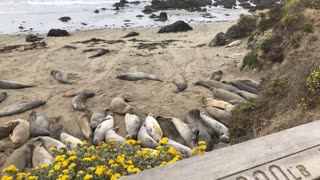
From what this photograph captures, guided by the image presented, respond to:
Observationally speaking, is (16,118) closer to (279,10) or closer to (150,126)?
(150,126)

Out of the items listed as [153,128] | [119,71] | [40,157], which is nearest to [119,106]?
[153,128]

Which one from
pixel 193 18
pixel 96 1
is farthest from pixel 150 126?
pixel 96 1

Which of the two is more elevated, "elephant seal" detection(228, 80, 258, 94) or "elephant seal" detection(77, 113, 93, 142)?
"elephant seal" detection(228, 80, 258, 94)

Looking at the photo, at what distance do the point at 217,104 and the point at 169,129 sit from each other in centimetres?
163

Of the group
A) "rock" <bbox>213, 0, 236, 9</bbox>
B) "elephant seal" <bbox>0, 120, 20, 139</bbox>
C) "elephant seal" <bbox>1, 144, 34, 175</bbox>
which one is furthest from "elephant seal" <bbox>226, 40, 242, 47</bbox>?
"rock" <bbox>213, 0, 236, 9</bbox>

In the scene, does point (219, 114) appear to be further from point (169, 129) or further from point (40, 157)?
point (40, 157)

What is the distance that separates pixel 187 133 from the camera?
21.9 ft

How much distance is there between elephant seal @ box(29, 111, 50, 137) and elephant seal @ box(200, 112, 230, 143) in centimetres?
303

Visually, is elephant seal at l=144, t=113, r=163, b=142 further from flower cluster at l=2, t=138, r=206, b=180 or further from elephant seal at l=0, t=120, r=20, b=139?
elephant seal at l=0, t=120, r=20, b=139

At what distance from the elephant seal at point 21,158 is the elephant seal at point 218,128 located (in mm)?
3236

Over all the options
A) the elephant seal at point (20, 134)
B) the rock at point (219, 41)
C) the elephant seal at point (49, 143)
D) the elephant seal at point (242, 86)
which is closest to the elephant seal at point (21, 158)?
the elephant seal at point (49, 143)

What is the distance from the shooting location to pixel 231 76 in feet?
34.2

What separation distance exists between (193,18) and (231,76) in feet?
49.7

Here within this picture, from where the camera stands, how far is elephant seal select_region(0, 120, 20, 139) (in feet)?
23.4
